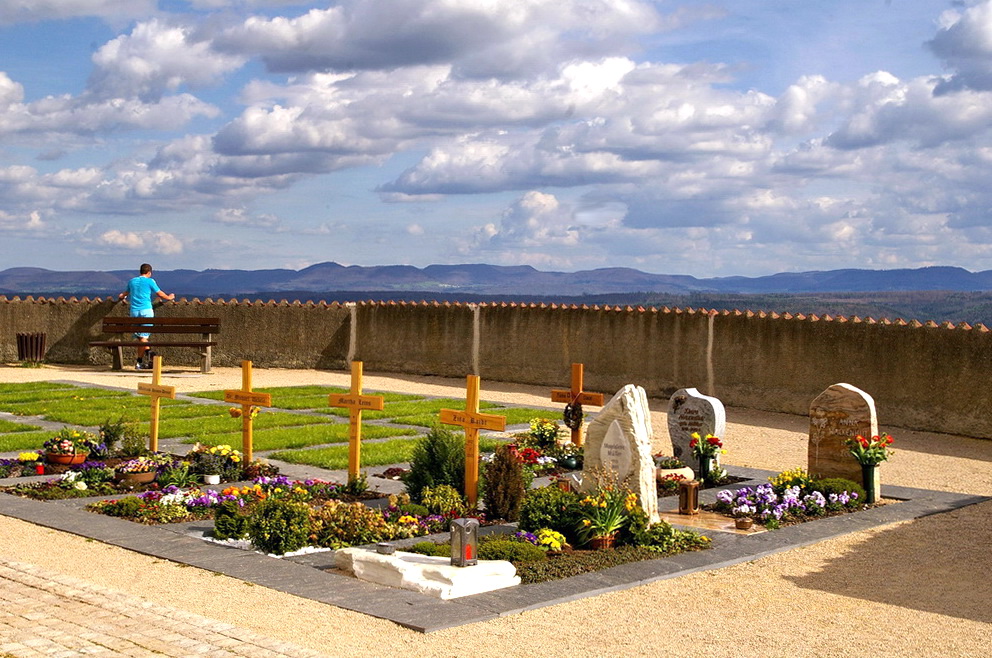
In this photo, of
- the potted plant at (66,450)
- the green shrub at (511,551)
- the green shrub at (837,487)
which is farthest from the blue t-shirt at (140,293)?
the green shrub at (511,551)

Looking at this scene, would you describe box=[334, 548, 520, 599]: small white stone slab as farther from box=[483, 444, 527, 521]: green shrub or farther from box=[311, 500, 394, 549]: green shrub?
box=[483, 444, 527, 521]: green shrub

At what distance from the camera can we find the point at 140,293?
89.9ft

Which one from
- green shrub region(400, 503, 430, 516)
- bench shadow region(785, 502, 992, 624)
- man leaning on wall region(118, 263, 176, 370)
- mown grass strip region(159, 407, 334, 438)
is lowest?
bench shadow region(785, 502, 992, 624)

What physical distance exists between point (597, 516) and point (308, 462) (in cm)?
525

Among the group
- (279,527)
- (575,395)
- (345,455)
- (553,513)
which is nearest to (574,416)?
(575,395)

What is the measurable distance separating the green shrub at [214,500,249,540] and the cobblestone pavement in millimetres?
1899

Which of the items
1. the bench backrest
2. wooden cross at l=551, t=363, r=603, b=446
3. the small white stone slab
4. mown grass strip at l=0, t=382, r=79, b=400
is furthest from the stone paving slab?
the bench backrest

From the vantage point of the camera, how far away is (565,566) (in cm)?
948

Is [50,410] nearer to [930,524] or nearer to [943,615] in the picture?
[930,524]

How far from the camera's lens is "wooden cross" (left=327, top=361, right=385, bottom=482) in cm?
1259

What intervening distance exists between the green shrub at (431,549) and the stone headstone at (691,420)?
5446 millimetres

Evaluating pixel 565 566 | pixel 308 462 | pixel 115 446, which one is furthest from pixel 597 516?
pixel 115 446

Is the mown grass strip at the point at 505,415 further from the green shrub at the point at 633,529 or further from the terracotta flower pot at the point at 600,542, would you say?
the terracotta flower pot at the point at 600,542

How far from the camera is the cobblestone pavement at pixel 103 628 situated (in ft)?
23.3
